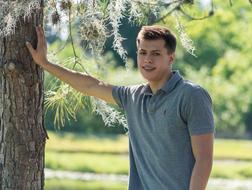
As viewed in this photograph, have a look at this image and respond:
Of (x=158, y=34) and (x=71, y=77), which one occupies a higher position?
(x=158, y=34)

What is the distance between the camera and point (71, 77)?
363cm

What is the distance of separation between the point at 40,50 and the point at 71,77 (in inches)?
7.0

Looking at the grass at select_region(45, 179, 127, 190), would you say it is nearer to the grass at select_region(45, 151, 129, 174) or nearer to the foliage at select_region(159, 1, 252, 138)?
the grass at select_region(45, 151, 129, 174)

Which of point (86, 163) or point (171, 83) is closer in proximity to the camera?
point (171, 83)

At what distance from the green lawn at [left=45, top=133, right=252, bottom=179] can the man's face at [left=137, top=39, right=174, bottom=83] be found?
13.3 metres

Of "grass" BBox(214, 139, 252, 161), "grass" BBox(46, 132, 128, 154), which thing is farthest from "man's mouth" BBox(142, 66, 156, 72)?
"grass" BBox(214, 139, 252, 161)

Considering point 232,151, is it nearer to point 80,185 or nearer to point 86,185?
point 86,185

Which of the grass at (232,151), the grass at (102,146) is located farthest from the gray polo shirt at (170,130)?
the grass at (232,151)

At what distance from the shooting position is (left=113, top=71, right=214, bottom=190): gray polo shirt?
308cm

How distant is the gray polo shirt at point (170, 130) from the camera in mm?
3080

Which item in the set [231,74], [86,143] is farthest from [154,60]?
[231,74]

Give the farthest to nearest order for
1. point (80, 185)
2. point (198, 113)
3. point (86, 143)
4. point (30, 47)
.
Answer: point (86, 143) → point (80, 185) → point (30, 47) → point (198, 113)

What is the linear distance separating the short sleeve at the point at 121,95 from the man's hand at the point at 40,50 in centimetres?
32

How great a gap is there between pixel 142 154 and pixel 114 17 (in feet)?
2.34
